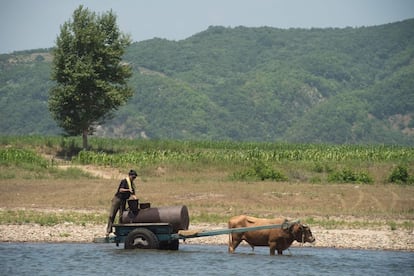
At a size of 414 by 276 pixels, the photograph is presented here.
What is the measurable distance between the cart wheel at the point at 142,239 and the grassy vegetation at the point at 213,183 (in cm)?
677

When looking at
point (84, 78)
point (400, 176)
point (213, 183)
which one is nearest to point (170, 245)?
point (213, 183)

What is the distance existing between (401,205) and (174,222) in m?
16.4

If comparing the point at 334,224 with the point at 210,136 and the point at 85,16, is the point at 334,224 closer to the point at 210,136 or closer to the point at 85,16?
the point at 85,16

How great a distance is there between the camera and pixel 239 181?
4484 cm

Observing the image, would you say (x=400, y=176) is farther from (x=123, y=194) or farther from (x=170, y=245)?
(x=123, y=194)

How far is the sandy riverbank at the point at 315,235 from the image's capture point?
90.2 feet

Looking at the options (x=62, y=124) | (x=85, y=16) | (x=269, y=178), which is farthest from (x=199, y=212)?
(x=85, y=16)

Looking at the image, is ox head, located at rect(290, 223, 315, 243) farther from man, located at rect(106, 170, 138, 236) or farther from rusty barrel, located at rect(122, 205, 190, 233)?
man, located at rect(106, 170, 138, 236)

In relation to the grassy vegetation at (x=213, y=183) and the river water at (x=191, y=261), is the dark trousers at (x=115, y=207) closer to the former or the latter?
the river water at (x=191, y=261)

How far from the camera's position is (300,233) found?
23953mm

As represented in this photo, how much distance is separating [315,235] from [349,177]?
18570mm

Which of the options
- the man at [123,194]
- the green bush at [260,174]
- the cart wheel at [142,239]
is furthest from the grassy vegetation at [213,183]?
the cart wheel at [142,239]

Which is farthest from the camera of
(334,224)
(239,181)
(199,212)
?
(239,181)

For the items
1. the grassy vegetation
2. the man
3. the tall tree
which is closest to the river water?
the man
